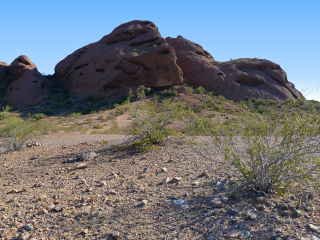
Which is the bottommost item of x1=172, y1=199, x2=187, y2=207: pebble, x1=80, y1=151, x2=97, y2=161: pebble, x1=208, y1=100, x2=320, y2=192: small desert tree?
x1=80, y1=151, x2=97, y2=161: pebble

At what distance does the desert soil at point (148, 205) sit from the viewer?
12.1ft

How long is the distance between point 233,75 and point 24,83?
22526 millimetres

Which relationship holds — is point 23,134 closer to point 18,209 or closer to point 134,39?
point 18,209

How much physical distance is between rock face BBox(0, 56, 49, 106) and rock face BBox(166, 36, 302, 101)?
50.6 ft

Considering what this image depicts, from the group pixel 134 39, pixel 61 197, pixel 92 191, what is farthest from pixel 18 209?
pixel 134 39

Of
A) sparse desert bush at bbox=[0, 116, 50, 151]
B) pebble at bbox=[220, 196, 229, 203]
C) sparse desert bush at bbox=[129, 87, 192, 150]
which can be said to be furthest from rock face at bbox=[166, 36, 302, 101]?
pebble at bbox=[220, 196, 229, 203]

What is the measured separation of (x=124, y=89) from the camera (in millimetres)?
29250

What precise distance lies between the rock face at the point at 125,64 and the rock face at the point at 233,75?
2.76 meters

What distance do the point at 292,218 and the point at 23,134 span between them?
932 cm

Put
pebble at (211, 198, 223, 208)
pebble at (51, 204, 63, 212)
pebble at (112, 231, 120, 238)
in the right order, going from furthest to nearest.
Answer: pebble at (51, 204, 63, 212)
pebble at (211, 198, 223, 208)
pebble at (112, 231, 120, 238)

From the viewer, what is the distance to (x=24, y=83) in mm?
32031

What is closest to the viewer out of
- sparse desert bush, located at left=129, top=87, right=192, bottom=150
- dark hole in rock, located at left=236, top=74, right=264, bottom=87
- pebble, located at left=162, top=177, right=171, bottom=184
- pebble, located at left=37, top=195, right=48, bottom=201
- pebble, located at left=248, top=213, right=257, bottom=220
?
pebble, located at left=248, top=213, right=257, bottom=220

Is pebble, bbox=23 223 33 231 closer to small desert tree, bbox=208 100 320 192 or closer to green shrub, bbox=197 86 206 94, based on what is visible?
small desert tree, bbox=208 100 320 192

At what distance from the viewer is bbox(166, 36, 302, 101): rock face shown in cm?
3052
